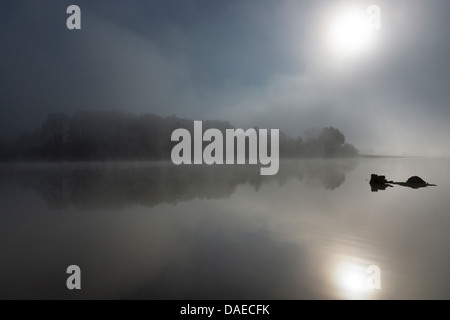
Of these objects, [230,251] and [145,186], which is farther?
[145,186]

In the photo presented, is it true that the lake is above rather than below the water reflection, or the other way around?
below

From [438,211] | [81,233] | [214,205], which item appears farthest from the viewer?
[214,205]

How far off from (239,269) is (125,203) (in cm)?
2044

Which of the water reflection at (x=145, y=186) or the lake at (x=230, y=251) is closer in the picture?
the lake at (x=230, y=251)

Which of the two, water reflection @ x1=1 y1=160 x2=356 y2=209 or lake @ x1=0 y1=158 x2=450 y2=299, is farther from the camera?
water reflection @ x1=1 y1=160 x2=356 y2=209

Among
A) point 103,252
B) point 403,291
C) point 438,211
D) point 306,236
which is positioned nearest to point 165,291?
point 103,252

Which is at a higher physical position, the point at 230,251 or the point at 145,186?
the point at 145,186

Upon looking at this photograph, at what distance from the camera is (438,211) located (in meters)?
22.0

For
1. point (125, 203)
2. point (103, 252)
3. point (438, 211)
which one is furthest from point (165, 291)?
point (438, 211)

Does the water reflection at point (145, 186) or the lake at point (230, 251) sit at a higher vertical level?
the water reflection at point (145, 186)

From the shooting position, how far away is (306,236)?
1582 centimetres

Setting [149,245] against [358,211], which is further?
[358,211]

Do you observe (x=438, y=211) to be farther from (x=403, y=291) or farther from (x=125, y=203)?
(x=125, y=203)
